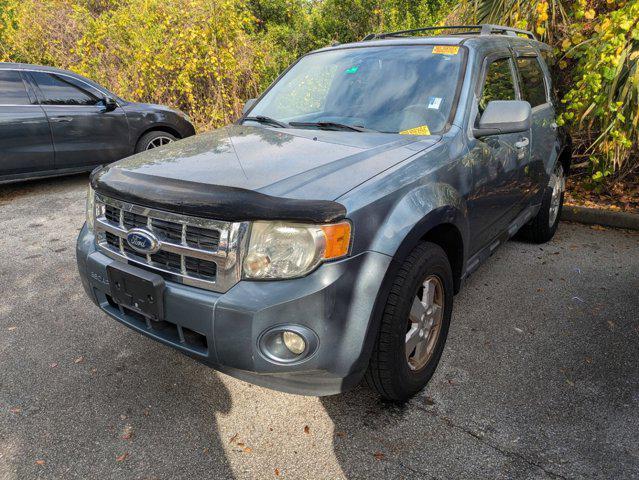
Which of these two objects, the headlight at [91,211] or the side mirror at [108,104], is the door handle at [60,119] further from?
the headlight at [91,211]

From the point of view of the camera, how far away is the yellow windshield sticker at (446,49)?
9.81 feet

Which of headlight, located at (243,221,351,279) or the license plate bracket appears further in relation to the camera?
the license plate bracket

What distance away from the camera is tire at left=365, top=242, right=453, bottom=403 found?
208 cm

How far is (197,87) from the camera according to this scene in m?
9.36

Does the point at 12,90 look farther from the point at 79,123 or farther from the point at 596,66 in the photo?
the point at 596,66

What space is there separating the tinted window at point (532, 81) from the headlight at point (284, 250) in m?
2.55

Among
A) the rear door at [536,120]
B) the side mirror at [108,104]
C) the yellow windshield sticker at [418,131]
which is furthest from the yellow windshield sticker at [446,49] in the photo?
the side mirror at [108,104]

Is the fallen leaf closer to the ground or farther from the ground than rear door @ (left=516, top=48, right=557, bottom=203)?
closer to the ground

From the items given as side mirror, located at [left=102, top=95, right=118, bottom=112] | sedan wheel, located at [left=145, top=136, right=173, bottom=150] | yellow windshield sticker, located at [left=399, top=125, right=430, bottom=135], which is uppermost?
yellow windshield sticker, located at [left=399, top=125, right=430, bottom=135]

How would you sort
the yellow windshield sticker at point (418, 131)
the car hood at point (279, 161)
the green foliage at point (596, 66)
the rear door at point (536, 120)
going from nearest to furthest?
the car hood at point (279, 161), the yellow windshield sticker at point (418, 131), the rear door at point (536, 120), the green foliage at point (596, 66)

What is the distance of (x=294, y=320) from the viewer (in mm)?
1835

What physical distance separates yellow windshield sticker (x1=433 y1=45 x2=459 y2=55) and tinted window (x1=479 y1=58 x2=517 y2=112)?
0.26 metres

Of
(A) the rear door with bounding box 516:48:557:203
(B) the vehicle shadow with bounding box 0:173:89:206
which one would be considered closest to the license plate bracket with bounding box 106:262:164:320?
(A) the rear door with bounding box 516:48:557:203

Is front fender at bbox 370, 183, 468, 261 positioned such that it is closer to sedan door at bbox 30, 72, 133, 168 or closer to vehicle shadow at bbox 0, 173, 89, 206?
sedan door at bbox 30, 72, 133, 168
